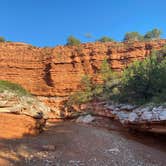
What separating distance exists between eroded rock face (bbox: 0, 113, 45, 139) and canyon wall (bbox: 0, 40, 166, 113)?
40.4 feet

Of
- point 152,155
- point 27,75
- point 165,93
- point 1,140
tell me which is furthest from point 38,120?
point 27,75

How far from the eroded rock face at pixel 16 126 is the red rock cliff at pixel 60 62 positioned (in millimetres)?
12417

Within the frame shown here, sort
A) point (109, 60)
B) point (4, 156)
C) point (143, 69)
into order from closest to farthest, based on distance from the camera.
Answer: point (4, 156), point (143, 69), point (109, 60)

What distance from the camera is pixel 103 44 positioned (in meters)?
24.5

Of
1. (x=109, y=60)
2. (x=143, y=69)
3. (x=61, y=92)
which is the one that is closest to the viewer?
(x=143, y=69)

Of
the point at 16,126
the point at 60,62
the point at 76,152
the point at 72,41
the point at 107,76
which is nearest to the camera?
the point at 76,152

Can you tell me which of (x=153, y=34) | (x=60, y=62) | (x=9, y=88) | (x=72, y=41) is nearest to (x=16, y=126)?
(x=9, y=88)

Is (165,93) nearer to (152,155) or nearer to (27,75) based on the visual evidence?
(152,155)

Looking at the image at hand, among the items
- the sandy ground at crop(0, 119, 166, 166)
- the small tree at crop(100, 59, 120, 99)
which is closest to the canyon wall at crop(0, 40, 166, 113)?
the small tree at crop(100, 59, 120, 99)

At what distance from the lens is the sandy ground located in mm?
6565

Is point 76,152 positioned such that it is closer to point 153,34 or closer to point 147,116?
point 147,116

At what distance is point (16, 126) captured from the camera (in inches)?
348

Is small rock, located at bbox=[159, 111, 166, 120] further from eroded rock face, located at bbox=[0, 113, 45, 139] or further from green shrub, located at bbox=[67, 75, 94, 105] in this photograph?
green shrub, located at bbox=[67, 75, 94, 105]

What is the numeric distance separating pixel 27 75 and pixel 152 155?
17243 mm
